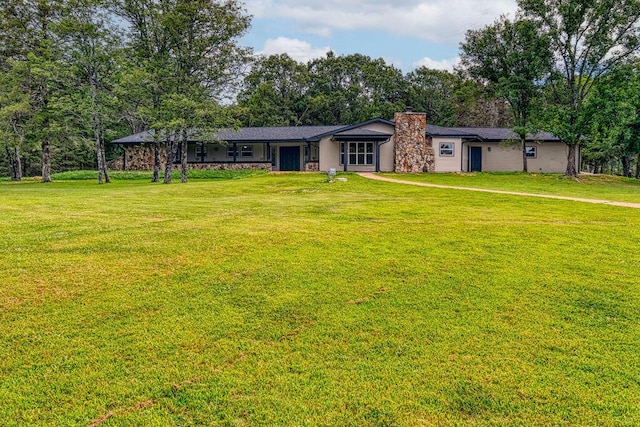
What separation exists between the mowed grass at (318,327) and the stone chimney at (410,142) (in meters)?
20.5

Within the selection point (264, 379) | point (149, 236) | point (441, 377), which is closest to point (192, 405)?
point (264, 379)

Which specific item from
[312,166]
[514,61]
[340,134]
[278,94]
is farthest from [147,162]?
[514,61]

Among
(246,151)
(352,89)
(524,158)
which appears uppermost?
(352,89)

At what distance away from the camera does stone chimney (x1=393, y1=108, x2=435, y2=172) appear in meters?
27.5

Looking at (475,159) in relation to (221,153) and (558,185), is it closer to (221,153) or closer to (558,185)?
(558,185)

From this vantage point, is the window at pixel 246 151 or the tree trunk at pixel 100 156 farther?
the window at pixel 246 151

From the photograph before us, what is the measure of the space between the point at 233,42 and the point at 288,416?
23560 mm

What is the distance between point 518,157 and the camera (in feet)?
102

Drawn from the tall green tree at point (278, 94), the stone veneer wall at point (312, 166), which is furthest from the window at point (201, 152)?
the tall green tree at point (278, 94)

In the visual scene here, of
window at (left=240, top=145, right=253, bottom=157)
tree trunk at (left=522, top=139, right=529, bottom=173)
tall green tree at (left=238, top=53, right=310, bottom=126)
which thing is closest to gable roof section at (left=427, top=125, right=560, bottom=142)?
tree trunk at (left=522, top=139, right=529, bottom=173)

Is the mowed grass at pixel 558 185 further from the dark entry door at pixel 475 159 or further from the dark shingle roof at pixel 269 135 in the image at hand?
the dark shingle roof at pixel 269 135

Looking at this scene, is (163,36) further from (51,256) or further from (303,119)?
(303,119)

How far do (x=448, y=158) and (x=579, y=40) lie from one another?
974 cm

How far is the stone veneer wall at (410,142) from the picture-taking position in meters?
27.5
